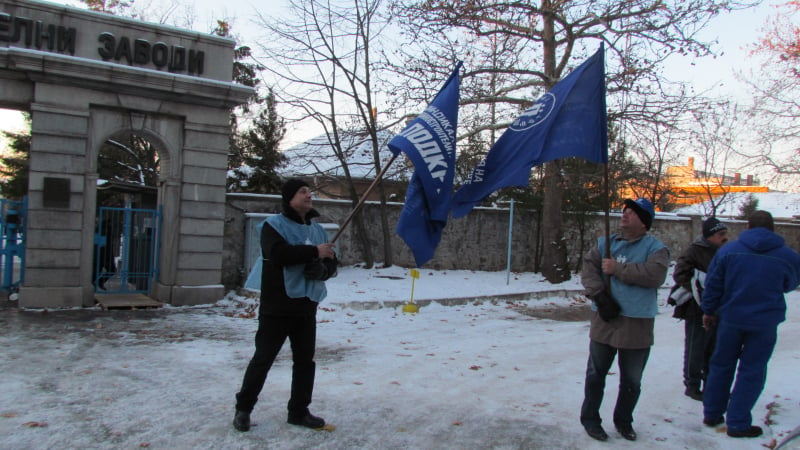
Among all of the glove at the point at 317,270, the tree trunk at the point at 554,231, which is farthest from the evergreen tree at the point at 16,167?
the glove at the point at 317,270

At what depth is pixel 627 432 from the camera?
4.48 metres

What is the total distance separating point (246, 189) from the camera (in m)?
22.5

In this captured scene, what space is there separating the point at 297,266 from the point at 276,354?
0.65m

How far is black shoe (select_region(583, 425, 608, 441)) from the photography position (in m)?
4.41

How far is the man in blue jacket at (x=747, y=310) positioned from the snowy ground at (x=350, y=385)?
0.94ft

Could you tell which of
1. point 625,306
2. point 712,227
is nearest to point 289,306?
point 625,306

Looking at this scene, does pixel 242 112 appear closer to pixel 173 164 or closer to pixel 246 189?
pixel 246 189

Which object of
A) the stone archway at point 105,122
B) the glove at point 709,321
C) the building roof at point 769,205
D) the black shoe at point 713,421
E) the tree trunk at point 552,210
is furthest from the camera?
the building roof at point 769,205

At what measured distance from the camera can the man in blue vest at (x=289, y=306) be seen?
4301 millimetres

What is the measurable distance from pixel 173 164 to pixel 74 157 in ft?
5.56

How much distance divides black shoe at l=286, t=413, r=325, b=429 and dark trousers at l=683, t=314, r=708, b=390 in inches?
143

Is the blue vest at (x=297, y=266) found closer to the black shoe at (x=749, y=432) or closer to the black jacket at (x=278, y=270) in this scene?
the black jacket at (x=278, y=270)

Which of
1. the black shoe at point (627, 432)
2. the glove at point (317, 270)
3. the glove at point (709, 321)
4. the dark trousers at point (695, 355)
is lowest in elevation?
the black shoe at point (627, 432)

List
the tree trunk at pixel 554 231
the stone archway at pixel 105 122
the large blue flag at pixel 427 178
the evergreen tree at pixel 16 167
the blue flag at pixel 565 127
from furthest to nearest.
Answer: the evergreen tree at pixel 16 167 < the tree trunk at pixel 554 231 < the stone archway at pixel 105 122 < the large blue flag at pixel 427 178 < the blue flag at pixel 565 127
